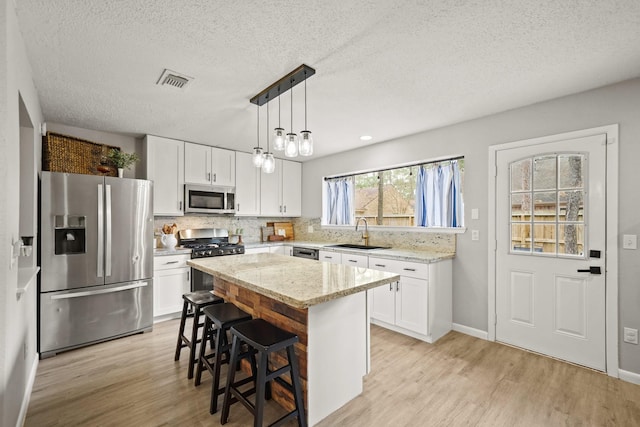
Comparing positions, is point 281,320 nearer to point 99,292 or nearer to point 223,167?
point 99,292

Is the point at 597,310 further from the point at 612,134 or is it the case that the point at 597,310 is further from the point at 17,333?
the point at 17,333

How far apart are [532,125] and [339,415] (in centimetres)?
305

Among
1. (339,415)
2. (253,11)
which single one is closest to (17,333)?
(339,415)

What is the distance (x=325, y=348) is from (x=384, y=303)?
69.1 inches

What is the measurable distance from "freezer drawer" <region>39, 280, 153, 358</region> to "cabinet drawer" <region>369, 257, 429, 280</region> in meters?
2.70

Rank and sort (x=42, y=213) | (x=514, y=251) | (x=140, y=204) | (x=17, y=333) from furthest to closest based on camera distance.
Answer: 1. (x=140, y=204)
2. (x=514, y=251)
3. (x=42, y=213)
4. (x=17, y=333)

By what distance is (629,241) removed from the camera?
2322 millimetres

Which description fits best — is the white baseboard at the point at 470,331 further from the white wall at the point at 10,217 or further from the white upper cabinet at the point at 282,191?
the white wall at the point at 10,217

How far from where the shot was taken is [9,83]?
1.47 meters

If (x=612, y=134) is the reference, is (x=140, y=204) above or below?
below

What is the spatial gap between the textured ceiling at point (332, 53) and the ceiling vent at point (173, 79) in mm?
63

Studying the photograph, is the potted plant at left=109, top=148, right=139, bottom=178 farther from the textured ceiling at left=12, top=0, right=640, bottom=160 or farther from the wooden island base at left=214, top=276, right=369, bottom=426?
the wooden island base at left=214, top=276, right=369, bottom=426

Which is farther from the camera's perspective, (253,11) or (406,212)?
(406,212)

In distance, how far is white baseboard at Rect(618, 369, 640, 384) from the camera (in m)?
2.28
